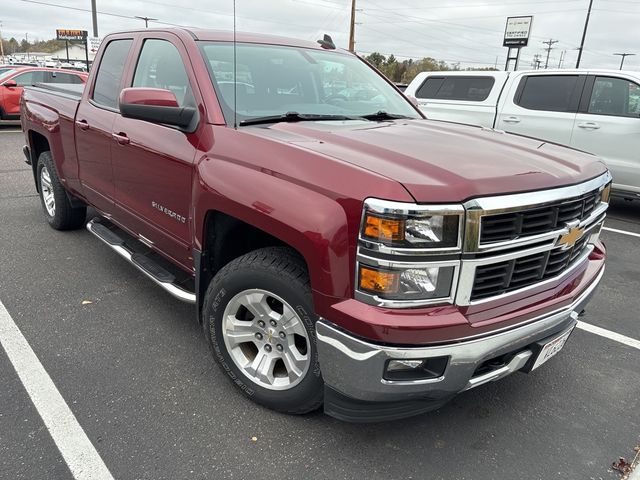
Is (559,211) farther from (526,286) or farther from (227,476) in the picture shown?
(227,476)

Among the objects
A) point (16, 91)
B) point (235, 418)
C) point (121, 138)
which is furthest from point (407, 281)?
point (16, 91)

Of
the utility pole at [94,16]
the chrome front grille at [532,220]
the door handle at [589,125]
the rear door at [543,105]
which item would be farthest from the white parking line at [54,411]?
the utility pole at [94,16]

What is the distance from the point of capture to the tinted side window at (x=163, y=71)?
9.91 ft

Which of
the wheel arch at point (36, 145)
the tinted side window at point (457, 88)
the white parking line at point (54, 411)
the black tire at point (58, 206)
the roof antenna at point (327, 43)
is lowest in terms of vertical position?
the white parking line at point (54, 411)

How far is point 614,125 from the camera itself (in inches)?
266

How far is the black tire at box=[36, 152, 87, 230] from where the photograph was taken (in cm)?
498

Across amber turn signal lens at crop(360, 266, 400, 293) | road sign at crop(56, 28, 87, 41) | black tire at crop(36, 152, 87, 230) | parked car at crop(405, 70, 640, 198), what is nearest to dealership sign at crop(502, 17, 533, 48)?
parked car at crop(405, 70, 640, 198)

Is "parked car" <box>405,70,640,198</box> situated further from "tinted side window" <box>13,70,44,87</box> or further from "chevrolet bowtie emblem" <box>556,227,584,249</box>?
"tinted side window" <box>13,70,44,87</box>

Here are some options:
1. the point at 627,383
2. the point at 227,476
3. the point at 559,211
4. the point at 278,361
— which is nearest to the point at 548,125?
the point at 627,383

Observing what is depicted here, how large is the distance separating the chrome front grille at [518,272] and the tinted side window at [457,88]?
6.38 metres

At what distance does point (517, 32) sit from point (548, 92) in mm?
27246

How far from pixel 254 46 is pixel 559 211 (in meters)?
2.13

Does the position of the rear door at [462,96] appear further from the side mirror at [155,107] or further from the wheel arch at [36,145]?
the side mirror at [155,107]

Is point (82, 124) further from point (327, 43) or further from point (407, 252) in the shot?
point (407, 252)
